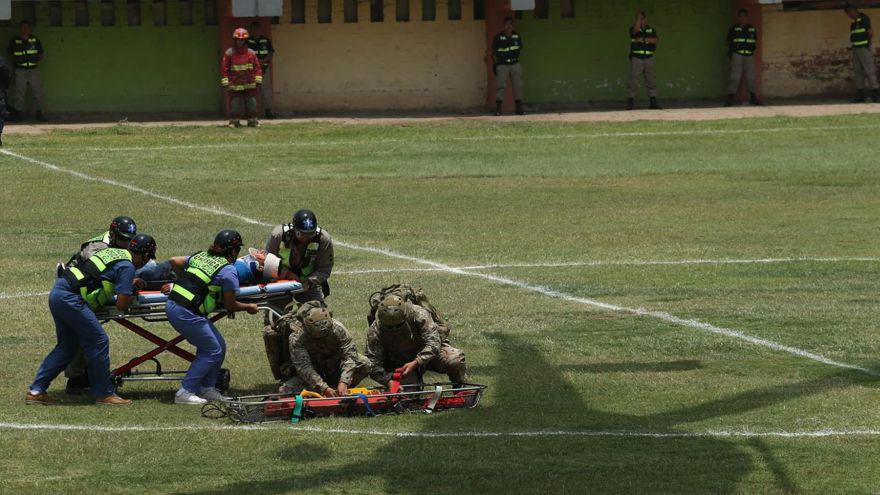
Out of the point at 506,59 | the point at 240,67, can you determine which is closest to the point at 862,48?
the point at 506,59

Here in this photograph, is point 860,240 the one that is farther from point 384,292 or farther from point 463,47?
point 463,47

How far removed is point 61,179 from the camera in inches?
1103

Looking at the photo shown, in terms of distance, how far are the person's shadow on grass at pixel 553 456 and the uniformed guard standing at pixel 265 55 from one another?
21.4 metres

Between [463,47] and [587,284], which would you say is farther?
[463,47]

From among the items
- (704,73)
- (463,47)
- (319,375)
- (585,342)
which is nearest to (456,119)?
(463,47)

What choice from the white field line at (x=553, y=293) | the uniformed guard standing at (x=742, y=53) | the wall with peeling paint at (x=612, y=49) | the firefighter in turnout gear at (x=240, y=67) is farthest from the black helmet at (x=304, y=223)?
the uniformed guard standing at (x=742, y=53)

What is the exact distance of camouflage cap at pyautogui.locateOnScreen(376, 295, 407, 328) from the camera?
43.5ft

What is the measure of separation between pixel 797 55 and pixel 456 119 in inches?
348

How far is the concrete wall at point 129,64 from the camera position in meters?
34.7

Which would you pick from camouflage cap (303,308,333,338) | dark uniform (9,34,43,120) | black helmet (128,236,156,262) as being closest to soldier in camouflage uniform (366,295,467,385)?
camouflage cap (303,308,333,338)

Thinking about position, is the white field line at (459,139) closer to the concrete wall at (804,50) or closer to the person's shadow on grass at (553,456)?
the concrete wall at (804,50)

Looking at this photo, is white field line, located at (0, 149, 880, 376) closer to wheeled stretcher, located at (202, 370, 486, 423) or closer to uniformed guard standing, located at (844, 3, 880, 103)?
wheeled stretcher, located at (202, 370, 486, 423)

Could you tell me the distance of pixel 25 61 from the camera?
33406 millimetres

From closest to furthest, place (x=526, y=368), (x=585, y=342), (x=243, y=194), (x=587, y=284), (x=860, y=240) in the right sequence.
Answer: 1. (x=526, y=368)
2. (x=585, y=342)
3. (x=587, y=284)
4. (x=860, y=240)
5. (x=243, y=194)
